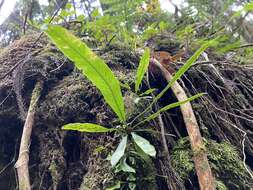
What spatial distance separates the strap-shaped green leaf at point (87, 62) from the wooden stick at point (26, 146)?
452 millimetres

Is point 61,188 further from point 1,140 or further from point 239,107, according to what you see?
point 239,107

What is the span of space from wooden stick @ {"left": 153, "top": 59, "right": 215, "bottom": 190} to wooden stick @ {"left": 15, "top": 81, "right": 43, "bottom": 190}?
2.08 ft

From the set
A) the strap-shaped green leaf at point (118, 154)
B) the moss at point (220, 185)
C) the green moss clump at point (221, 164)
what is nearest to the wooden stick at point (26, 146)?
the strap-shaped green leaf at point (118, 154)

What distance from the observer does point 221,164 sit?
1209 millimetres

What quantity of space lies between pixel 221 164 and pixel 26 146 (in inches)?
31.1

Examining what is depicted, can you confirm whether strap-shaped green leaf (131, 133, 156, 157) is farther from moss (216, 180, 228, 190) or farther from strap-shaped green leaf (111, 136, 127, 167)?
moss (216, 180, 228, 190)

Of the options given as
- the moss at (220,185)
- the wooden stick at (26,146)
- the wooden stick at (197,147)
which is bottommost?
the moss at (220,185)

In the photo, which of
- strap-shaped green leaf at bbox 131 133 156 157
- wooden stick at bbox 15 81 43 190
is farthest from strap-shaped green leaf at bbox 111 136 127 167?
wooden stick at bbox 15 81 43 190

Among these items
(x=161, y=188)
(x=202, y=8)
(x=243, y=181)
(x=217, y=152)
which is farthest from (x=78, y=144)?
(x=202, y=8)

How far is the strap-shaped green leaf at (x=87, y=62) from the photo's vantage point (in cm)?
89

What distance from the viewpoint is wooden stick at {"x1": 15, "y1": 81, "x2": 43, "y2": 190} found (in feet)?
4.06

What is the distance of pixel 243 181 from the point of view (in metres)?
1.18

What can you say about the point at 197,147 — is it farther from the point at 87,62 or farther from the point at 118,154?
the point at 87,62

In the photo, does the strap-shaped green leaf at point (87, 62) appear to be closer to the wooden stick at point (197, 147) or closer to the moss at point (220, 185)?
the wooden stick at point (197, 147)
